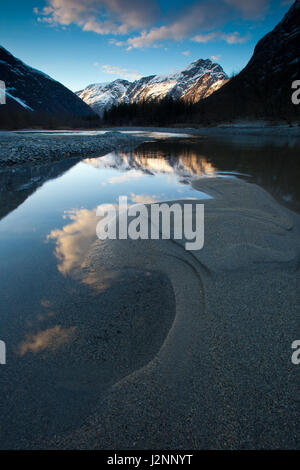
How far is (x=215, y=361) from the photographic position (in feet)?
5.74

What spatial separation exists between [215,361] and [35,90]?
197 meters

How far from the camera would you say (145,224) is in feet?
14.1

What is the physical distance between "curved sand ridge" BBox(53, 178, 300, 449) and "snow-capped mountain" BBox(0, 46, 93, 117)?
151035mm

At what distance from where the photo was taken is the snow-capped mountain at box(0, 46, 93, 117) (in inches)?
5359

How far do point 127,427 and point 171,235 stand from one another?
2759 mm

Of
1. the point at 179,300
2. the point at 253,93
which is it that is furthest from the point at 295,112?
the point at 179,300

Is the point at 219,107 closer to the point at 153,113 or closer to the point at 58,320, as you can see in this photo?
the point at 153,113

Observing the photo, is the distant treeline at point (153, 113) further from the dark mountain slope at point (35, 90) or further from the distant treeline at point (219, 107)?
the dark mountain slope at point (35, 90)

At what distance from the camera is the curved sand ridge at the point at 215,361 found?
133 centimetres

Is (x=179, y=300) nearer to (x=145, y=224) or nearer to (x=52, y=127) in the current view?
(x=145, y=224)

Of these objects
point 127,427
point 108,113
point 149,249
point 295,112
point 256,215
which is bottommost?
point 127,427

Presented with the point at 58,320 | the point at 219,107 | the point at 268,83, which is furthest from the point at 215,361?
the point at 268,83

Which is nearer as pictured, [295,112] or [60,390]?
[60,390]

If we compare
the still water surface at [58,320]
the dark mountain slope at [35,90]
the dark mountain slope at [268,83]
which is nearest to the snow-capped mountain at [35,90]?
the dark mountain slope at [35,90]
